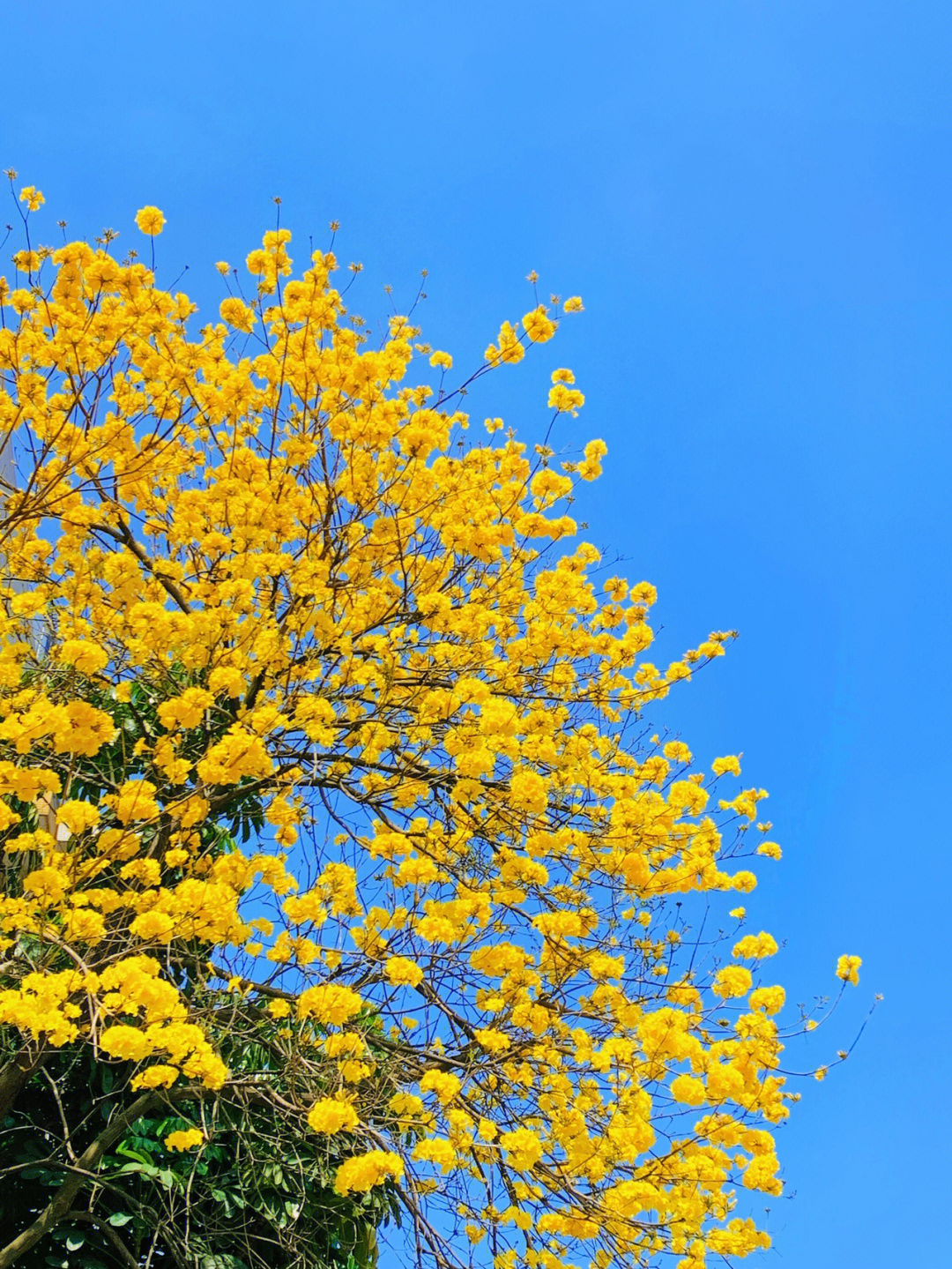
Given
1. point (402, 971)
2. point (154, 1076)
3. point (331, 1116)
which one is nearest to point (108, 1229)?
point (154, 1076)

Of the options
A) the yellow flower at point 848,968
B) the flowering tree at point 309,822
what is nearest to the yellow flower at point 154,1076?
the flowering tree at point 309,822

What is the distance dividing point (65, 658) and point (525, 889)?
207 centimetres

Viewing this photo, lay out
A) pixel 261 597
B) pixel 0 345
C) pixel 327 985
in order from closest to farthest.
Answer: pixel 327 985, pixel 0 345, pixel 261 597

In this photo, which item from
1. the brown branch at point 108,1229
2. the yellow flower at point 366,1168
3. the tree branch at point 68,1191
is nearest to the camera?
the yellow flower at point 366,1168

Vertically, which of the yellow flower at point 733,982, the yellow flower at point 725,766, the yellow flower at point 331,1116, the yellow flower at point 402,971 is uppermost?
the yellow flower at point 725,766

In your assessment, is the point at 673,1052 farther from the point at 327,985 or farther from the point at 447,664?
the point at 447,664

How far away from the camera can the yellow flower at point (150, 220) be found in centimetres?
486

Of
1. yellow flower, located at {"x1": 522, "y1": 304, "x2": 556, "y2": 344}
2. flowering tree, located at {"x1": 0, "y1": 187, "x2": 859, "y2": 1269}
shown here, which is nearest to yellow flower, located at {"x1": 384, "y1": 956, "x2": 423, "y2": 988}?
flowering tree, located at {"x1": 0, "y1": 187, "x2": 859, "y2": 1269}

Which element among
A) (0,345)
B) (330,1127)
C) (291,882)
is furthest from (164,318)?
(330,1127)

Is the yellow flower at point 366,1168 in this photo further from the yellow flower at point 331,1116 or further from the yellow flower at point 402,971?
the yellow flower at point 402,971

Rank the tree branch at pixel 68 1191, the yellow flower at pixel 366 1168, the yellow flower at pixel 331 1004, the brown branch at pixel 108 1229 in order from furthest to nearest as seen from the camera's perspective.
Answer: the brown branch at pixel 108 1229, the tree branch at pixel 68 1191, the yellow flower at pixel 331 1004, the yellow flower at pixel 366 1168

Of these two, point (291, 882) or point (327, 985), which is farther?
point (291, 882)

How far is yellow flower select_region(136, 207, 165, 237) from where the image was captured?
4.86 m

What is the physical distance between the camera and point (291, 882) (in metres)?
4.12
